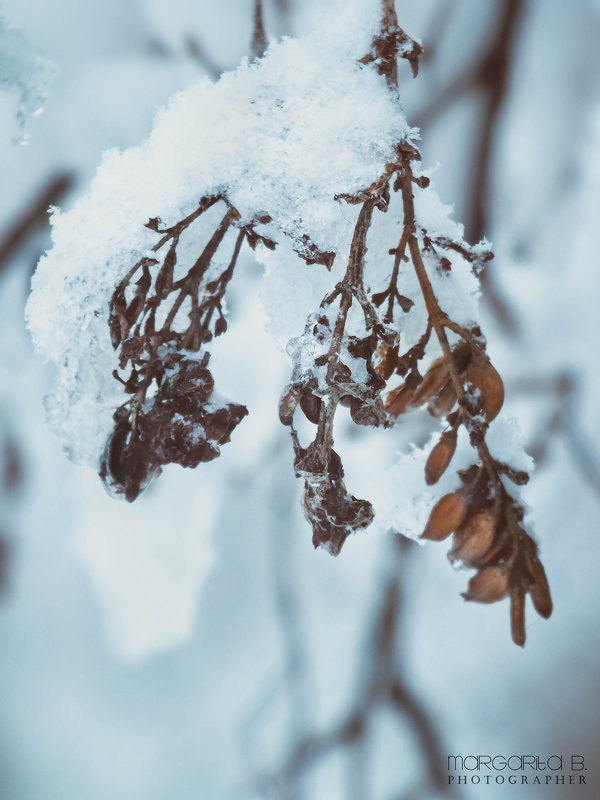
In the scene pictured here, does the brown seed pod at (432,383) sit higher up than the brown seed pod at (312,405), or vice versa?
the brown seed pod at (432,383)

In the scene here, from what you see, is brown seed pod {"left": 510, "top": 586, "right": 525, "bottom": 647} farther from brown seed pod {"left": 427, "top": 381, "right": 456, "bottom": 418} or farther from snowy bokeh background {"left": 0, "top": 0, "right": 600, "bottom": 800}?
snowy bokeh background {"left": 0, "top": 0, "right": 600, "bottom": 800}

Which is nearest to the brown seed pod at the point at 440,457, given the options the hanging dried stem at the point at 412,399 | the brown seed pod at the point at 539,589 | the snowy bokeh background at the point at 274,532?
the hanging dried stem at the point at 412,399

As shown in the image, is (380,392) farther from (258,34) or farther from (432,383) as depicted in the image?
(258,34)

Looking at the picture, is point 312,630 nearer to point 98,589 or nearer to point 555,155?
point 98,589

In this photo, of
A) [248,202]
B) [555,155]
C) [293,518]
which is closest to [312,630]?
[293,518]

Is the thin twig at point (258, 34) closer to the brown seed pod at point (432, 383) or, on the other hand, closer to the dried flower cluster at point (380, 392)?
the dried flower cluster at point (380, 392)

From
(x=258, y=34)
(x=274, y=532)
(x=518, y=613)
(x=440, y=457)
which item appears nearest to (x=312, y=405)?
(x=440, y=457)
